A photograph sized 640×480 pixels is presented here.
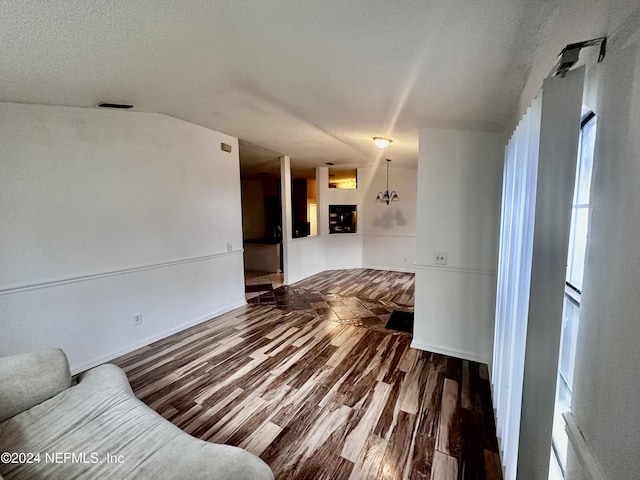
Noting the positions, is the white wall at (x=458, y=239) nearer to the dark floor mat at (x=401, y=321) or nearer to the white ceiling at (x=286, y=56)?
the white ceiling at (x=286, y=56)

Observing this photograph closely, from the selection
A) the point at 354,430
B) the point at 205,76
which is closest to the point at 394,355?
the point at 354,430

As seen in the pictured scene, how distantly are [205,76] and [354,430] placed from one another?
2.84 metres

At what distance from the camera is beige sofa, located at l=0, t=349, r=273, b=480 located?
1.09 metres

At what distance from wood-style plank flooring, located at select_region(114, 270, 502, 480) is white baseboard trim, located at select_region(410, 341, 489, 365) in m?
0.07

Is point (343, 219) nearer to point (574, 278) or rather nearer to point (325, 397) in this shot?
point (325, 397)

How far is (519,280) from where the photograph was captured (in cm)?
127

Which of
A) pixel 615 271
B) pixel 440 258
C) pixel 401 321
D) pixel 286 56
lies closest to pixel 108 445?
pixel 615 271

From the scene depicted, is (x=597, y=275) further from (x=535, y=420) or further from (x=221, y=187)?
(x=221, y=187)

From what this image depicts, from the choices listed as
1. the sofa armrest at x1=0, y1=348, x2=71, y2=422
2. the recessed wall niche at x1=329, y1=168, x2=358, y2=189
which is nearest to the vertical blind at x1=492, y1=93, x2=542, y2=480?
the sofa armrest at x1=0, y1=348, x2=71, y2=422

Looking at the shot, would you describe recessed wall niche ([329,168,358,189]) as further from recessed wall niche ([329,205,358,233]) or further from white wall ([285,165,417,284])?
recessed wall niche ([329,205,358,233])

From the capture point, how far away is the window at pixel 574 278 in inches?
41.8

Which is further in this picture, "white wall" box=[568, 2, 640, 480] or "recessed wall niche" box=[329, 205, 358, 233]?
"recessed wall niche" box=[329, 205, 358, 233]

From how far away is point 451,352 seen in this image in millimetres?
→ 2855

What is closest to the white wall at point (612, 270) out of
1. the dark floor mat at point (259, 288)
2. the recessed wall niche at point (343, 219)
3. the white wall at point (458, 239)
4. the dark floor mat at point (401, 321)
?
the white wall at point (458, 239)
